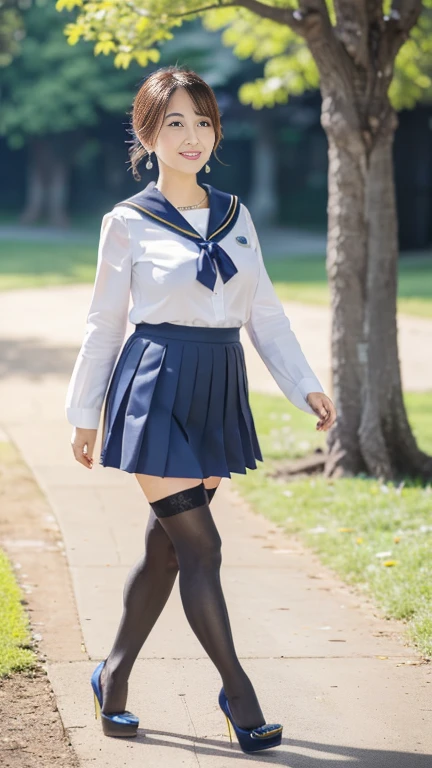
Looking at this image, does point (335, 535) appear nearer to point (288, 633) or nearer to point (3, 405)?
point (288, 633)

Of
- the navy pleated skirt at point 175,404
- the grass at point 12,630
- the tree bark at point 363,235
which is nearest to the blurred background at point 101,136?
the tree bark at point 363,235

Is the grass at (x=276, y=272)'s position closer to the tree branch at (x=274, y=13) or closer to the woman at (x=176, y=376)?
the tree branch at (x=274, y=13)

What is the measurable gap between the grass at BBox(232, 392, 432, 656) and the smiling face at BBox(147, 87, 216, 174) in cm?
213

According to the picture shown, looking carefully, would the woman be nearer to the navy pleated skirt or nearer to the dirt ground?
the navy pleated skirt

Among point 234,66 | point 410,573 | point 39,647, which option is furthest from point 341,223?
point 234,66

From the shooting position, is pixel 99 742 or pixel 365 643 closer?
pixel 99 742

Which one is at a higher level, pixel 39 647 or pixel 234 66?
pixel 234 66

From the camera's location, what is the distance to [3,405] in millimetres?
10391

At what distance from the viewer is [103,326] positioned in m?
3.60

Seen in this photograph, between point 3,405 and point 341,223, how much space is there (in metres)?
4.08

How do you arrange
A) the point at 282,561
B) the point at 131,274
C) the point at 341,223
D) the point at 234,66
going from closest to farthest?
the point at 131,274
the point at 282,561
the point at 341,223
the point at 234,66

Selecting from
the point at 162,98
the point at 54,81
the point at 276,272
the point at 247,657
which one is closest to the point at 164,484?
the point at 162,98

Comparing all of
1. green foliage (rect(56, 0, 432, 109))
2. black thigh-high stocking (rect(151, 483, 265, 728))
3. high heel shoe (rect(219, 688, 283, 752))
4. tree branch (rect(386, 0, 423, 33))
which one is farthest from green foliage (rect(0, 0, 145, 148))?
high heel shoe (rect(219, 688, 283, 752))

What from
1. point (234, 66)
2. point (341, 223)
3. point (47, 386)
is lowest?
point (47, 386)
